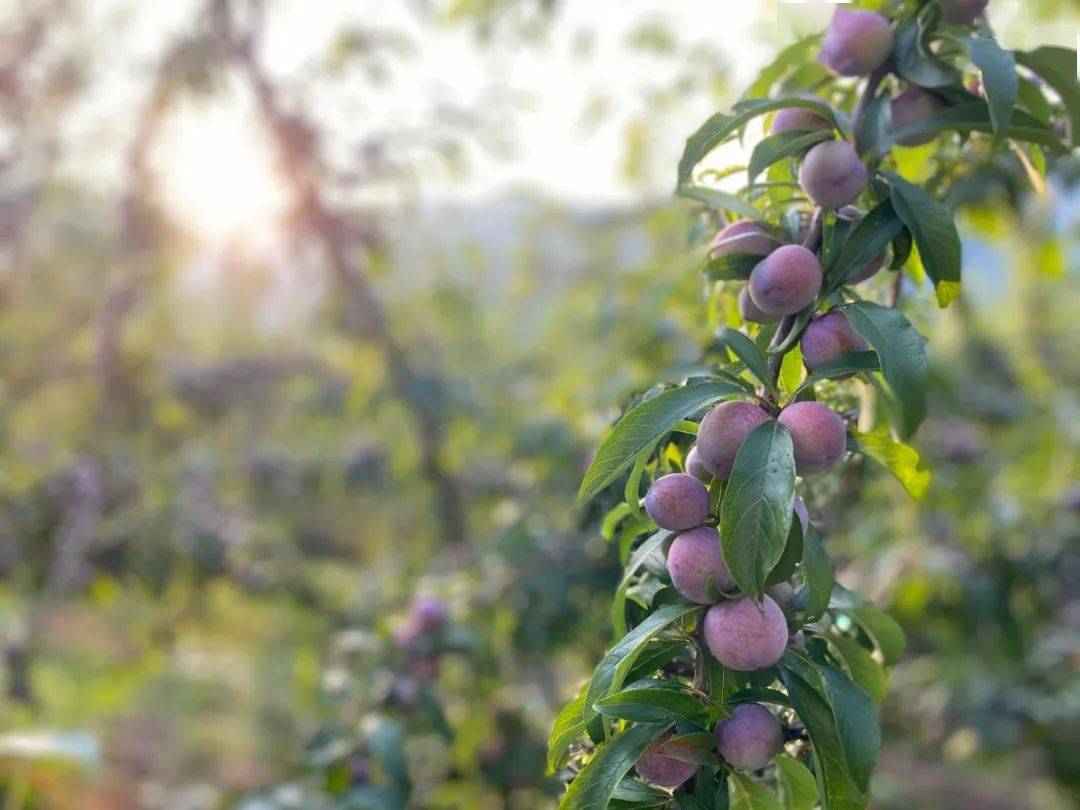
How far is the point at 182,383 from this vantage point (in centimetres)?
341

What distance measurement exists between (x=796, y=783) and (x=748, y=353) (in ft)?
0.74

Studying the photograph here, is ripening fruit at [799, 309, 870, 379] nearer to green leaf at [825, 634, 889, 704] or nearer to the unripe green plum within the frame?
the unripe green plum

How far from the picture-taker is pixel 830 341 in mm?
427

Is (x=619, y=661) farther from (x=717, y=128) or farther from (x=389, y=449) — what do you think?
(x=389, y=449)

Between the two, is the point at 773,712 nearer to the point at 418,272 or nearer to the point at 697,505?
the point at 697,505

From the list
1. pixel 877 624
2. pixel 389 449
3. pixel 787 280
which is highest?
pixel 389 449

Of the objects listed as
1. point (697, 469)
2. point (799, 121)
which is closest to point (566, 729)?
point (697, 469)

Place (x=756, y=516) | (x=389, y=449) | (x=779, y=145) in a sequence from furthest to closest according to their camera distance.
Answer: (x=389, y=449) < (x=779, y=145) < (x=756, y=516)

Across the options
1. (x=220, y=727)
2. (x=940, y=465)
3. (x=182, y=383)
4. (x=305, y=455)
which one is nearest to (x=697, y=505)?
(x=940, y=465)

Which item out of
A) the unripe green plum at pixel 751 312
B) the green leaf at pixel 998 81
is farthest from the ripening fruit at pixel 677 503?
the green leaf at pixel 998 81

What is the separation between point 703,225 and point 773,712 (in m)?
0.35

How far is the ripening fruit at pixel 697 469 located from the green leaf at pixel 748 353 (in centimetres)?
5

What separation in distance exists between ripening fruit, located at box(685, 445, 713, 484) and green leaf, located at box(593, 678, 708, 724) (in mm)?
103

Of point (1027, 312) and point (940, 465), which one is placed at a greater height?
point (1027, 312)
